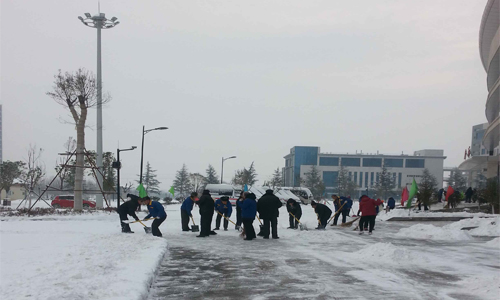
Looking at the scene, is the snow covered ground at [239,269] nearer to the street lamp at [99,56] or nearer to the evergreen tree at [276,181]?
the street lamp at [99,56]

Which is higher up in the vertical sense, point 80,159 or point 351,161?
point 351,161

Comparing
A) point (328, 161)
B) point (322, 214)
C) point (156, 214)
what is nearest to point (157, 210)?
point (156, 214)

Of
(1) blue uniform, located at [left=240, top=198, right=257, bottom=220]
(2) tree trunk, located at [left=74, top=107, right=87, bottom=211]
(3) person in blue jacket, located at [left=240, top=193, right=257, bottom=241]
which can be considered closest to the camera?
(3) person in blue jacket, located at [left=240, top=193, right=257, bottom=241]

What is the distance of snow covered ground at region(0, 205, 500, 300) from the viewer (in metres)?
6.62

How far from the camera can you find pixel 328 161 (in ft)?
399

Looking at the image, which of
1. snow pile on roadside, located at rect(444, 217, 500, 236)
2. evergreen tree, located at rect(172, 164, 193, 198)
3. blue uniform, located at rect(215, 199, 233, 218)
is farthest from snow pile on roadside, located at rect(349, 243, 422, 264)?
evergreen tree, located at rect(172, 164, 193, 198)

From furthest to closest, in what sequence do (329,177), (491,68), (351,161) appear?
(329,177) → (351,161) → (491,68)

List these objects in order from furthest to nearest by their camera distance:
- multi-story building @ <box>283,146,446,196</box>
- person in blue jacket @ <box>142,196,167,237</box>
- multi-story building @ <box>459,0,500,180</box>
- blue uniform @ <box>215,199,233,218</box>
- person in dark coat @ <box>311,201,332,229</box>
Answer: multi-story building @ <box>283,146,446,196</box>, multi-story building @ <box>459,0,500,180</box>, person in dark coat @ <box>311,201,332,229</box>, blue uniform @ <box>215,199,233,218</box>, person in blue jacket @ <box>142,196,167,237</box>

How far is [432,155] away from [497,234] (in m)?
107

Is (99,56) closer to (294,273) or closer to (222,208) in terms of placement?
(222,208)

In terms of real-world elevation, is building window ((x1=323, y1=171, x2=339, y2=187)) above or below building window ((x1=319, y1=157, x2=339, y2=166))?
below

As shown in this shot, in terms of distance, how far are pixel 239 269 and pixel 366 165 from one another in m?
116

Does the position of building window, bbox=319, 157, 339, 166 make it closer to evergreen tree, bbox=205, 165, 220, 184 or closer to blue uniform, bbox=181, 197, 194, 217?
evergreen tree, bbox=205, 165, 220, 184

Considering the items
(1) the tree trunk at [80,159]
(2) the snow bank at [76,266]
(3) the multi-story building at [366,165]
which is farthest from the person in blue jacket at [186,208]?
(3) the multi-story building at [366,165]
